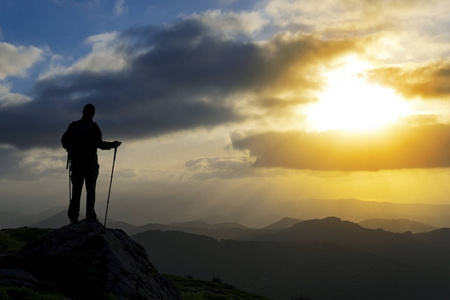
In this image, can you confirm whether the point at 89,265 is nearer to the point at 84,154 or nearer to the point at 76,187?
the point at 76,187

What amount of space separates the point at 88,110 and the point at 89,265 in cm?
634

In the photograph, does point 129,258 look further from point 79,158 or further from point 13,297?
point 13,297

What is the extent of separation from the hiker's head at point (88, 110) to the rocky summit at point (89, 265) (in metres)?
4.28

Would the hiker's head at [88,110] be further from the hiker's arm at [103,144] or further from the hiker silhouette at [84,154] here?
the hiker's arm at [103,144]

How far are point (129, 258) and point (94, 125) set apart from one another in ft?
18.2

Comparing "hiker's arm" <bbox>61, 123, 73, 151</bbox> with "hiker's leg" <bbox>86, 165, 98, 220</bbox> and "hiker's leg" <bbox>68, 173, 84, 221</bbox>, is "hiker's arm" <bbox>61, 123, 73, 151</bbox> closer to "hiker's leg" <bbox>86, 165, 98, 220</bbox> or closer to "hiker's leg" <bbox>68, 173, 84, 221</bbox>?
"hiker's leg" <bbox>68, 173, 84, 221</bbox>

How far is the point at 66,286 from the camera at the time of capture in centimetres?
1232

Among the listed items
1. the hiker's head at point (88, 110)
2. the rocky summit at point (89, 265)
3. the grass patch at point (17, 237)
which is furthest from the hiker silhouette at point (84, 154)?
the grass patch at point (17, 237)

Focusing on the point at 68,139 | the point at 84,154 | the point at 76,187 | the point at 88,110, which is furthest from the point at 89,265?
the point at 88,110

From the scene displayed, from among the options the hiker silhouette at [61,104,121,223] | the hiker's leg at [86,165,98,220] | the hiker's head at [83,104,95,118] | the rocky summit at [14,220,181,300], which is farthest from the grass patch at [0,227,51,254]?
the rocky summit at [14,220,181,300]

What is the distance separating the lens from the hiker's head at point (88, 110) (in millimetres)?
16531

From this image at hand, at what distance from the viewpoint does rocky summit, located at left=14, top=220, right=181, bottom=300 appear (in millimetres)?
12531

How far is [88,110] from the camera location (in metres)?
16.6

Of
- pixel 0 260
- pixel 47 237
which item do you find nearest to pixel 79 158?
pixel 47 237
